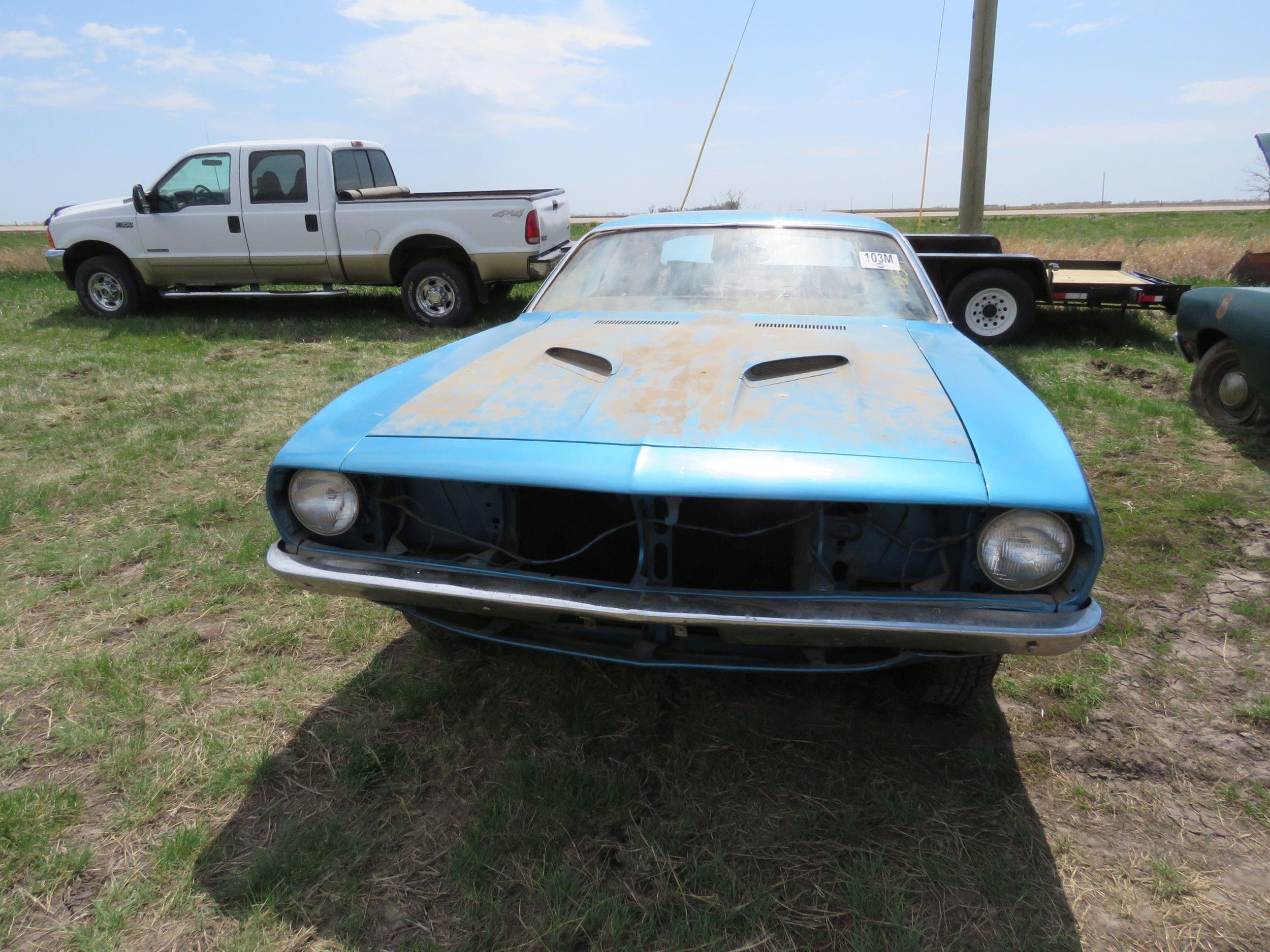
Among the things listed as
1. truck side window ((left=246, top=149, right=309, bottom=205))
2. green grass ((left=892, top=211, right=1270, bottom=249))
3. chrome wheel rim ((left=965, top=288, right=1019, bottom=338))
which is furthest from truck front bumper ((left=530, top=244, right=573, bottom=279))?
green grass ((left=892, top=211, right=1270, bottom=249))

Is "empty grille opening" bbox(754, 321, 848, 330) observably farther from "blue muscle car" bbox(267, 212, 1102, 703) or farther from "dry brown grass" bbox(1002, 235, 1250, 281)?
"dry brown grass" bbox(1002, 235, 1250, 281)

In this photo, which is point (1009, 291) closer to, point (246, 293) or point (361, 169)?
point (361, 169)

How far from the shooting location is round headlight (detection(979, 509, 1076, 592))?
Result: 1.88 m

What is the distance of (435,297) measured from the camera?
28.7ft

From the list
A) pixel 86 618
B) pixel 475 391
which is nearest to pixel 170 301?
pixel 86 618

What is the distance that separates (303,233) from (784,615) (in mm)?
8396

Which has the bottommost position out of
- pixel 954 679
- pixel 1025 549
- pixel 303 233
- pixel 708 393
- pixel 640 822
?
pixel 640 822

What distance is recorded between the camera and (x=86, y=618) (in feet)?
10.3

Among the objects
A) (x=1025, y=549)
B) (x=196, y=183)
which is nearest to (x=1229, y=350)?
(x=1025, y=549)

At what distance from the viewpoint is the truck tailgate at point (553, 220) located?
27.8 feet

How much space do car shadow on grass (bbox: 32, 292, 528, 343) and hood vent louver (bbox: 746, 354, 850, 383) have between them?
6263 millimetres

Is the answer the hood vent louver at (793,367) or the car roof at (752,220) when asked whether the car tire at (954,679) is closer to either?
the hood vent louver at (793,367)

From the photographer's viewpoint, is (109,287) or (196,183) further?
(109,287)

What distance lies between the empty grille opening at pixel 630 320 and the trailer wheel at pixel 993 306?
211 inches
